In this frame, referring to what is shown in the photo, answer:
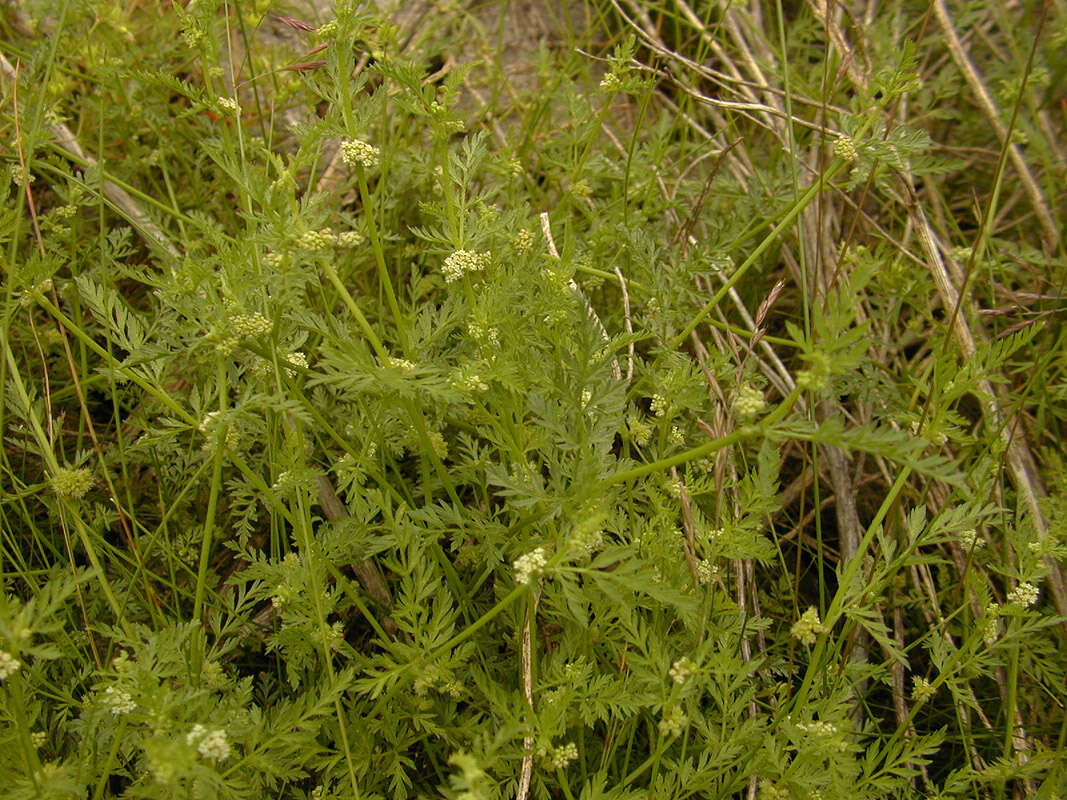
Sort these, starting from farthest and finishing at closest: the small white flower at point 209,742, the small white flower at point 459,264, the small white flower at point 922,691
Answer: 1. the small white flower at point 922,691
2. the small white flower at point 459,264
3. the small white flower at point 209,742

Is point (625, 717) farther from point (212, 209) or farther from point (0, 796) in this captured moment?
point (212, 209)

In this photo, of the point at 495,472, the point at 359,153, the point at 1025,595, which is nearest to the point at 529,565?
the point at 495,472

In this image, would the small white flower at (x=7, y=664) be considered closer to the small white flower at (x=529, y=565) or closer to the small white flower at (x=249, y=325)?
the small white flower at (x=249, y=325)

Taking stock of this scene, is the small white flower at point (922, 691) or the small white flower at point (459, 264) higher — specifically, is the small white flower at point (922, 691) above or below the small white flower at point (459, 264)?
below

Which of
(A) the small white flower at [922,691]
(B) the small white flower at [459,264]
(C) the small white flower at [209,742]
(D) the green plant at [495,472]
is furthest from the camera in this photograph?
(A) the small white flower at [922,691]

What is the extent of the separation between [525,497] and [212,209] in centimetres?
196

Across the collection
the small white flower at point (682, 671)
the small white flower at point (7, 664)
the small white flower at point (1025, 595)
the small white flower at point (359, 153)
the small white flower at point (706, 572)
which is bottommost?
the small white flower at point (1025, 595)

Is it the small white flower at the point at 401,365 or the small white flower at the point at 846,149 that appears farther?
the small white flower at the point at 846,149

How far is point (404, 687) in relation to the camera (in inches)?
85.1

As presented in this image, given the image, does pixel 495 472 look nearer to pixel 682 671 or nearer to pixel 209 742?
pixel 682 671

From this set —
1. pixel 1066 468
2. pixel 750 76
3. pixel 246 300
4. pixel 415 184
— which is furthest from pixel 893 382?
pixel 246 300

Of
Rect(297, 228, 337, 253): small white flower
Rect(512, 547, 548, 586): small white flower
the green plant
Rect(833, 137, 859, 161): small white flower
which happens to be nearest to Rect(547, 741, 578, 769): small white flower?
the green plant

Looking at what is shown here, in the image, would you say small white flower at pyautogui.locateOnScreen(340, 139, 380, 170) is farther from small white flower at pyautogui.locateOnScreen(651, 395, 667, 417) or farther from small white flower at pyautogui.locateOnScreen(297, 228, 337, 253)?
small white flower at pyautogui.locateOnScreen(651, 395, 667, 417)

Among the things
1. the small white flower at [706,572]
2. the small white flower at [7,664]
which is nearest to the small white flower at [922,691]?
the small white flower at [706,572]
